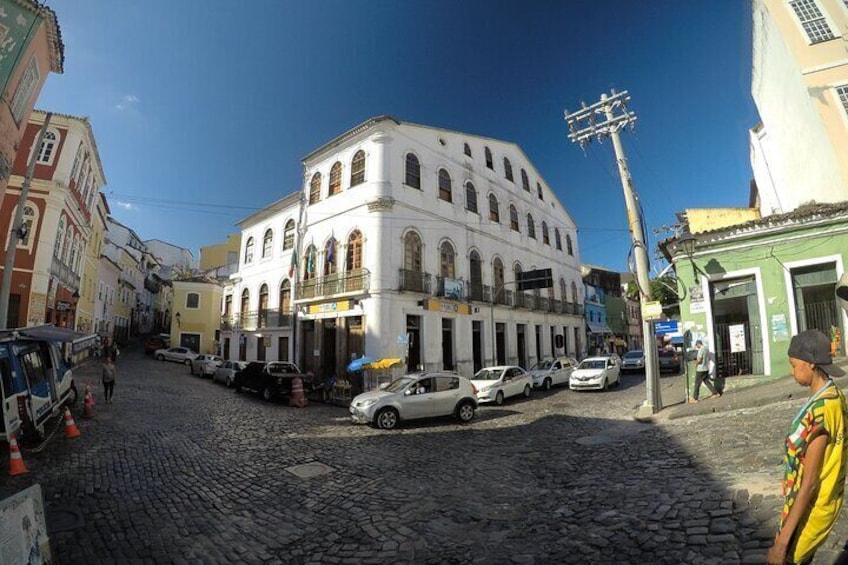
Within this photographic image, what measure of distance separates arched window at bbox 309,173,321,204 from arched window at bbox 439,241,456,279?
792 centimetres

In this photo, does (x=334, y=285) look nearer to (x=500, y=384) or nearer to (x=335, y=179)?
(x=335, y=179)

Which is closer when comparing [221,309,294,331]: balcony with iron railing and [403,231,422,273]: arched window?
[403,231,422,273]: arched window

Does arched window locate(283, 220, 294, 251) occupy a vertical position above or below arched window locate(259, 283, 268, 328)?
above


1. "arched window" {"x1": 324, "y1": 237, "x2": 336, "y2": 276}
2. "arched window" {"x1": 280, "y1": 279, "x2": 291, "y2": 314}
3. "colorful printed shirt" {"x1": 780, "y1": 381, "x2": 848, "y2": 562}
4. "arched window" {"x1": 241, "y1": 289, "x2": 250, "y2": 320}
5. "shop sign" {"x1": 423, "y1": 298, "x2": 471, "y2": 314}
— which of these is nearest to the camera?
"colorful printed shirt" {"x1": 780, "y1": 381, "x2": 848, "y2": 562}

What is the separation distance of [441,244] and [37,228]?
65.0 feet

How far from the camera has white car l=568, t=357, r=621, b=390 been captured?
18047 millimetres

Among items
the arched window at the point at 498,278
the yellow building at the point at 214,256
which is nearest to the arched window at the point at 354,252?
the arched window at the point at 498,278

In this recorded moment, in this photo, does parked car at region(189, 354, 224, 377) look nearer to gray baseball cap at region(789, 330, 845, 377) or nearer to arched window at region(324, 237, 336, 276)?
arched window at region(324, 237, 336, 276)


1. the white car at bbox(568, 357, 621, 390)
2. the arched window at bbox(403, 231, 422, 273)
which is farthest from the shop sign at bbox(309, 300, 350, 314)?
the white car at bbox(568, 357, 621, 390)

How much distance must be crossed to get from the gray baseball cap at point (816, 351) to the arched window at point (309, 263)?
2216 centimetres

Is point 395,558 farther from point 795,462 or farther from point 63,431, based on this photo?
Answer: point 63,431

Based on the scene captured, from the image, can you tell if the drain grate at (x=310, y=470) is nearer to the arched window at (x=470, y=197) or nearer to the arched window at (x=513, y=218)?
the arched window at (x=470, y=197)

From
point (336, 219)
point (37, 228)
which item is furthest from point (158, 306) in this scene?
point (336, 219)

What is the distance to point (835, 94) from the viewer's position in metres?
13.8
